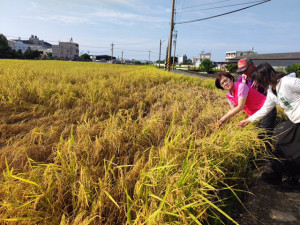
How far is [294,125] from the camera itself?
1.63 metres

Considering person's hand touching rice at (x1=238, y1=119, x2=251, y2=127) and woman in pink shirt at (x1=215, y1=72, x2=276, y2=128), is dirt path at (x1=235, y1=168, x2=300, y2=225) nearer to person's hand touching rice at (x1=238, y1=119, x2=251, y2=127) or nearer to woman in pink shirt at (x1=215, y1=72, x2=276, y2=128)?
person's hand touching rice at (x1=238, y1=119, x2=251, y2=127)

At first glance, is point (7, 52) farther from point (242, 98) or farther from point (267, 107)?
point (267, 107)

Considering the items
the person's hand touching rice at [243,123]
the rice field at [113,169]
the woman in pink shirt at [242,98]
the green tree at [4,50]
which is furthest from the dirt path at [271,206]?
the green tree at [4,50]

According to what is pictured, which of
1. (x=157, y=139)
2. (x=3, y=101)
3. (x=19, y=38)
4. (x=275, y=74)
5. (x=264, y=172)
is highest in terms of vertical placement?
(x=19, y=38)

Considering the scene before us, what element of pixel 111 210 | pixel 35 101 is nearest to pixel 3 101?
pixel 35 101

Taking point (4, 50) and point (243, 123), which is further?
point (4, 50)

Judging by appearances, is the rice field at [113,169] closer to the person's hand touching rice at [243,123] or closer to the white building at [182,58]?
the person's hand touching rice at [243,123]

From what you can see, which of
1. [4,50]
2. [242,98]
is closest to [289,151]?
[242,98]

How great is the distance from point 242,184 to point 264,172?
467 millimetres

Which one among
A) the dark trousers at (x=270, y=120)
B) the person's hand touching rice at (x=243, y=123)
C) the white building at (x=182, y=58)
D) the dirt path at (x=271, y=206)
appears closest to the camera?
the dirt path at (x=271, y=206)

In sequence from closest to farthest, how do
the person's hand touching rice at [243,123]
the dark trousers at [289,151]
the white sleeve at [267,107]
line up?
the dark trousers at [289,151] → the white sleeve at [267,107] → the person's hand touching rice at [243,123]

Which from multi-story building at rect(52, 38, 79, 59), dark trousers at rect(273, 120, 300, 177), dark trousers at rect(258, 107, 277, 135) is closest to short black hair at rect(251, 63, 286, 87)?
dark trousers at rect(273, 120, 300, 177)

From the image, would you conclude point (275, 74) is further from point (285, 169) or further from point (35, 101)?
point (35, 101)

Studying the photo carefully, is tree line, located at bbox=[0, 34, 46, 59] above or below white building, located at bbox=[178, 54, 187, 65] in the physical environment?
below
